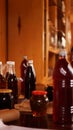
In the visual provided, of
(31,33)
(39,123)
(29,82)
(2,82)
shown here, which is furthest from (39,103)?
(31,33)

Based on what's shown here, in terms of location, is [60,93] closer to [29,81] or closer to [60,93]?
[60,93]

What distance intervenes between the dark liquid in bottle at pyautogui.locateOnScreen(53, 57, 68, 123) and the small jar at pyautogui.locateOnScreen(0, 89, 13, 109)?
22cm

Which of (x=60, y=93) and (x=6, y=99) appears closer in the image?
(x=60, y=93)

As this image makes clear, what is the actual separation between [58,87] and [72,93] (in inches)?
2.2

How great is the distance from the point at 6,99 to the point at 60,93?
247 mm

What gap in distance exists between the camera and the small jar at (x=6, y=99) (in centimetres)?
105

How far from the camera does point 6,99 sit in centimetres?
106

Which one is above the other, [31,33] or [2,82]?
[31,33]

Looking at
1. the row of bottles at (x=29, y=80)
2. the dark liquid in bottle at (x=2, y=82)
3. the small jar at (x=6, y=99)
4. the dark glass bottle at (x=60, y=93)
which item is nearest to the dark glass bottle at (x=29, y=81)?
the row of bottles at (x=29, y=80)

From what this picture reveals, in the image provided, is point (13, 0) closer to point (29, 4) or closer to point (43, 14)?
point (29, 4)

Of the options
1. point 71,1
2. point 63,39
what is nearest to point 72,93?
point 63,39

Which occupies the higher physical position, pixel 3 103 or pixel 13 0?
pixel 13 0

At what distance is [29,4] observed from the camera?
8.02 feet

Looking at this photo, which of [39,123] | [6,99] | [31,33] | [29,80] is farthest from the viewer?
[31,33]
